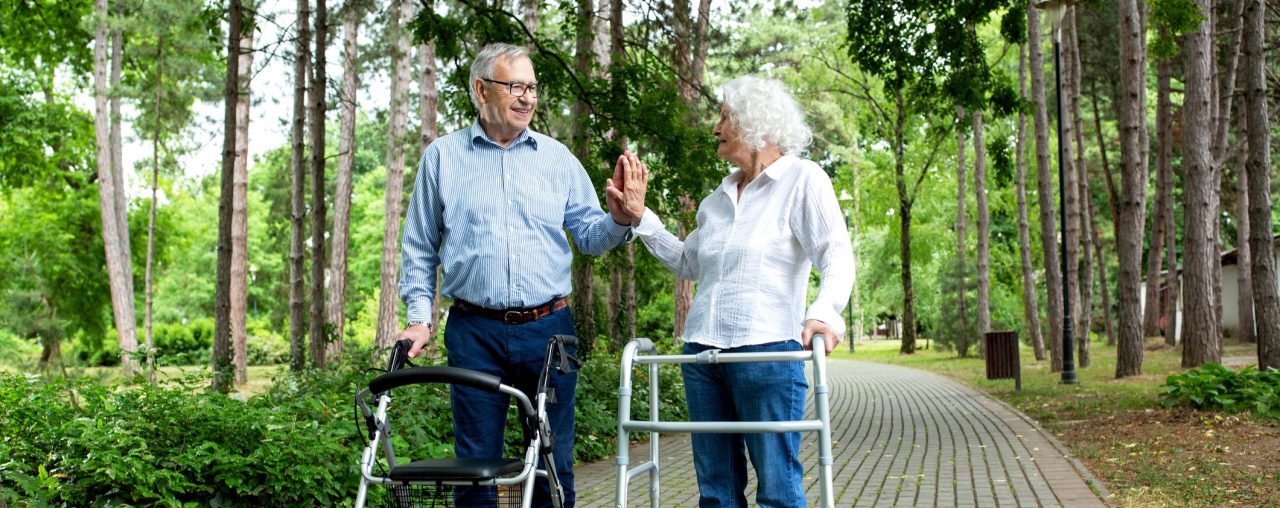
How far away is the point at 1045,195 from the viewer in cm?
2170

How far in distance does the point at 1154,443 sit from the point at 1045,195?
11.9 meters

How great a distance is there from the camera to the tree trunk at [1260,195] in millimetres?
13117

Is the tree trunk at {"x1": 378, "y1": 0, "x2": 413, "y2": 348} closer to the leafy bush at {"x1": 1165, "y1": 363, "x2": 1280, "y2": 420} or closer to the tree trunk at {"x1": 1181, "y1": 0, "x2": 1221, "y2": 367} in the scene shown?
the tree trunk at {"x1": 1181, "y1": 0, "x2": 1221, "y2": 367}

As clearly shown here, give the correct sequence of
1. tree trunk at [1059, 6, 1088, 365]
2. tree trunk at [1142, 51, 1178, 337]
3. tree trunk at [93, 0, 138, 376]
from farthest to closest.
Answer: tree trunk at [93, 0, 138, 376]
tree trunk at [1142, 51, 1178, 337]
tree trunk at [1059, 6, 1088, 365]

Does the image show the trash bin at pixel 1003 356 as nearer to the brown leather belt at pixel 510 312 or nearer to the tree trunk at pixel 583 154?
the tree trunk at pixel 583 154

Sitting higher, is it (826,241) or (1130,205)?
(1130,205)

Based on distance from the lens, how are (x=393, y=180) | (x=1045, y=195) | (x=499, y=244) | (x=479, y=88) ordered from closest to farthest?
(x=499, y=244) < (x=479, y=88) < (x=1045, y=195) < (x=393, y=180)

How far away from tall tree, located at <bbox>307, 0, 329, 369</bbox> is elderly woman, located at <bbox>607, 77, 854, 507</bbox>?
29.3 feet

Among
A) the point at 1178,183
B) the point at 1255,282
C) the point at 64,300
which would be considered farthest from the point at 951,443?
the point at 1178,183

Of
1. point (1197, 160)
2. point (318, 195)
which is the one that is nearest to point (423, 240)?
point (318, 195)

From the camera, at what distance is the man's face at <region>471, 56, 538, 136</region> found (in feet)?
13.3

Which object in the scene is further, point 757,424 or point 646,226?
point 646,226

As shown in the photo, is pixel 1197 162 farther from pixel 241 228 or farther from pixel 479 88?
pixel 241 228

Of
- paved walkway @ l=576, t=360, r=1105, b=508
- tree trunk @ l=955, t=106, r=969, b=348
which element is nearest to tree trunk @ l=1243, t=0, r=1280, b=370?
paved walkway @ l=576, t=360, r=1105, b=508
